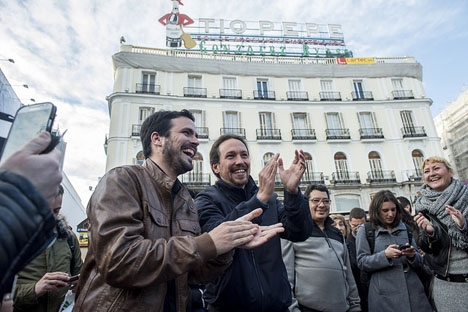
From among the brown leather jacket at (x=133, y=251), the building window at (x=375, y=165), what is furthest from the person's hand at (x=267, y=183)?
the building window at (x=375, y=165)

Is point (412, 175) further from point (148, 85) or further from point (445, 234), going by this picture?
point (148, 85)

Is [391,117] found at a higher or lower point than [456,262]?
higher

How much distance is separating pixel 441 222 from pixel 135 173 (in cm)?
325

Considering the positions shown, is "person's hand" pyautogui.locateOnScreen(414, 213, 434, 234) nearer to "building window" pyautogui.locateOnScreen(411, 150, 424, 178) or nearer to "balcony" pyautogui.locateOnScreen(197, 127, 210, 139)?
"balcony" pyautogui.locateOnScreen(197, 127, 210, 139)

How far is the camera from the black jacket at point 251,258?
1.81 metres

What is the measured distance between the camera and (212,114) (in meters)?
19.4

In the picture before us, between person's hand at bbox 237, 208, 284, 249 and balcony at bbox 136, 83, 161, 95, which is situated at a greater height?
balcony at bbox 136, 83, 161, 95

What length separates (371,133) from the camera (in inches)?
786

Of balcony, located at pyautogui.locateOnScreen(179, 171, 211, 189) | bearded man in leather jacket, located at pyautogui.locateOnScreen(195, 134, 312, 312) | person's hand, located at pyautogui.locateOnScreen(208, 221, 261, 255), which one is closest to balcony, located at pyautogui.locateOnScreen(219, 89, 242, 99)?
balcony, located at pyautogui.locateOnScreen(179, 171, 211, 189)

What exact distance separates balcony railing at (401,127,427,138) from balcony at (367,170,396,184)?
3255mm

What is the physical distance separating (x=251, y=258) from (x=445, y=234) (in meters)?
2.37

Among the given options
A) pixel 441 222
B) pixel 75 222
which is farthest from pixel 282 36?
pixel 441 222

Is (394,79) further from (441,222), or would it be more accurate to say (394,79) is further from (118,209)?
(118,209)

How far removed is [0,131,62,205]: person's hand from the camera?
718 mm
